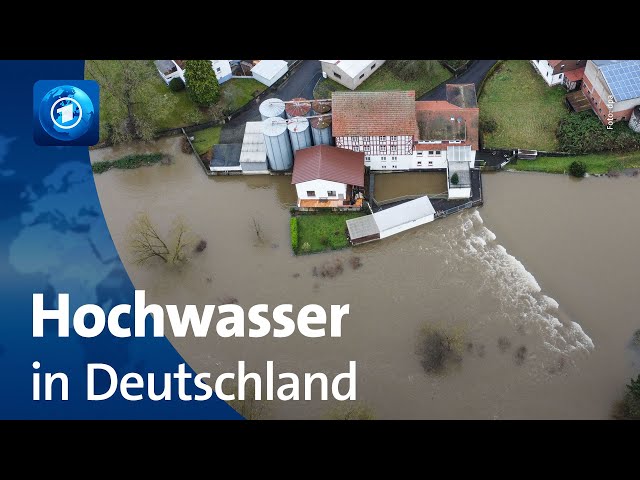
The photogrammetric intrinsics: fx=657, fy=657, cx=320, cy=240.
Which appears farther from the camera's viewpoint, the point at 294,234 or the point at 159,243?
the point at 159,243

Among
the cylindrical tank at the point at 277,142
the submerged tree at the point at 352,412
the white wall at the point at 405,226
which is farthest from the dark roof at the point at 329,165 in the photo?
the submerged tree at the point at 352,412

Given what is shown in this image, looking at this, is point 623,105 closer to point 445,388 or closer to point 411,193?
point 411,193

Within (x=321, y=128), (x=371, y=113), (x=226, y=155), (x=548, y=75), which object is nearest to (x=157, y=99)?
(x=226, y=155)

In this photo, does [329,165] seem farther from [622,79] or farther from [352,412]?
[622,79]

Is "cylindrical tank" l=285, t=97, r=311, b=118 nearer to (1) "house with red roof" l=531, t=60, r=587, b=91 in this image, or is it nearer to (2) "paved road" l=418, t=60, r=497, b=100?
(2) "paved road" l=418, t=60, r=497, b=100

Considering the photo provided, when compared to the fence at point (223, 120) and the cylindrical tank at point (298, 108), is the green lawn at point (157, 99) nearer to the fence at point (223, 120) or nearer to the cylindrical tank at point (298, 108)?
the fence at point (223, 120)

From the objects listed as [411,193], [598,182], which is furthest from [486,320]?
[598,182]
